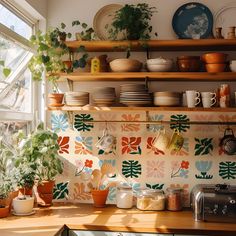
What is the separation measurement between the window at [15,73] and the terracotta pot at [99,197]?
0.78 m

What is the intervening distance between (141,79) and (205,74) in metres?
0.51

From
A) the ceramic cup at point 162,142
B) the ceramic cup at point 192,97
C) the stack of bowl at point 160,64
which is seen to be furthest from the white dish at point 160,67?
the ceramic cup at point 162,142

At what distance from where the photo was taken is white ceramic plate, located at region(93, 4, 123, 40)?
299 cm

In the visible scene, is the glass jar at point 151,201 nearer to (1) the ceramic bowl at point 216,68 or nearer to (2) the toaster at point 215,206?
(2) the toaster at point 215,206

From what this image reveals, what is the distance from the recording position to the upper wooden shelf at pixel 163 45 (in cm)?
269

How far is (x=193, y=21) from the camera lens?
9.68 ft

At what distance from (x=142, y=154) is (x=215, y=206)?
71 centimetres

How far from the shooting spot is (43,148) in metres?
2.72

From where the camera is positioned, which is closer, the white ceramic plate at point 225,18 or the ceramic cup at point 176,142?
→ the ceramic cup at point 176,142

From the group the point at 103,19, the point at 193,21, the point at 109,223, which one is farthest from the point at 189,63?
the point at 109,223

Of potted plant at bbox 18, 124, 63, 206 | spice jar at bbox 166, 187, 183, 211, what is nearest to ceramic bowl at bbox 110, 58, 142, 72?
potted plant at bbox 18, 124, 63, 206

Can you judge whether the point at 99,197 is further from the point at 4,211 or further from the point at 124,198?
the point at 4,211

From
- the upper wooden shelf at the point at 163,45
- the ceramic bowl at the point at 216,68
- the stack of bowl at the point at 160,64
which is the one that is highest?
the upper wooden shelf at the point at 163,45

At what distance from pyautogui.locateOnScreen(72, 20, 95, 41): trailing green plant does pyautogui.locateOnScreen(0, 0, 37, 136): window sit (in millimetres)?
391
